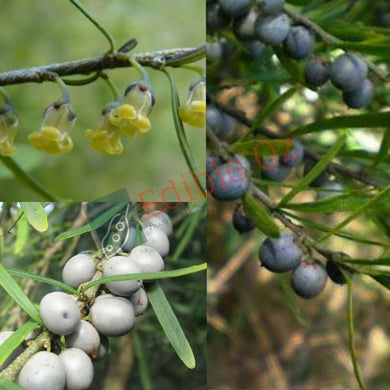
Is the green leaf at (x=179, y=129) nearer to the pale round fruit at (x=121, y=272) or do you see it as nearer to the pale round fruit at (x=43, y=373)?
the pale round fruit at (x=121, y=272)

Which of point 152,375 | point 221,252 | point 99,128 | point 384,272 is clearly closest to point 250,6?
point 99,128

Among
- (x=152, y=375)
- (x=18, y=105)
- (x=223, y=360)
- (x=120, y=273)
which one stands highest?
(x=120, y=273)

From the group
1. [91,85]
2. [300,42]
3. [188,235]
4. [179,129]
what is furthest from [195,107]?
[91,85]

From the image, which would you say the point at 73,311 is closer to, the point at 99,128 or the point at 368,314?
the point at 99,128

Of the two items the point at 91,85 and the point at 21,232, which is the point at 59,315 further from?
the point at 91,85

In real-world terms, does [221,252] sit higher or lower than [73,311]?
lower

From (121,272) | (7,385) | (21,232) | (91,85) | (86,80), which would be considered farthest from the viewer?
(91,85)

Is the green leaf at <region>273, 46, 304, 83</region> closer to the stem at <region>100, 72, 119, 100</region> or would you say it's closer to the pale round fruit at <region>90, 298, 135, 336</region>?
the stem at <region>100, 72, 119, 100</region>
